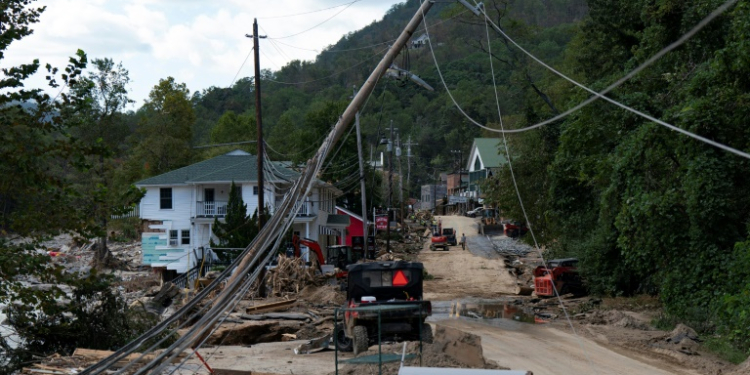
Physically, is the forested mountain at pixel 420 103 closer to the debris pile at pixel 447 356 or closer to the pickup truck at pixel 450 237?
the pickup truck at pixel 450 237

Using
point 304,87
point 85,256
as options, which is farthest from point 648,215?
point 304,87

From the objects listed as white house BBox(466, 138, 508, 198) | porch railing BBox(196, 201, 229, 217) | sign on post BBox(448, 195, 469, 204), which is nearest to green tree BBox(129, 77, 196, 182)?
porch railing BBox(196, 201, 229, 217)

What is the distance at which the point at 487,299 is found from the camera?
38438 mm

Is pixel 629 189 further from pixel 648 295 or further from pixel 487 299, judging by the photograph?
pixel 487 299

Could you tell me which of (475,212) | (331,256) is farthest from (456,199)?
(331,256)

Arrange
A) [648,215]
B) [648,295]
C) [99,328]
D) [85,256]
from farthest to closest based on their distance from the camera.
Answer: [85,256] → [648,295] → [648,215] → [99,328]

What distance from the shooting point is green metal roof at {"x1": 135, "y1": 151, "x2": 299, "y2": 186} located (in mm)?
52594

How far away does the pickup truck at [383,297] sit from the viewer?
17609mm

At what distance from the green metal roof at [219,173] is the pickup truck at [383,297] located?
3308 cm

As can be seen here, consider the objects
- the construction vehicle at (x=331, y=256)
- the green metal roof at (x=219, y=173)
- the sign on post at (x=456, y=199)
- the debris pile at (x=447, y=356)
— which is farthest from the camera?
the sign on post at (x=456, y=199)

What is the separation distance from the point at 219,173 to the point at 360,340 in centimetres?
3810

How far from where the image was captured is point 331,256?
49.0 meters

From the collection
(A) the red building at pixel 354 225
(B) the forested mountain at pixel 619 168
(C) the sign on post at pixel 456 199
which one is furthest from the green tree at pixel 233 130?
(B) the forested mountain at pixel 619 168

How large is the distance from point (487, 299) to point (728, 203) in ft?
56.4
